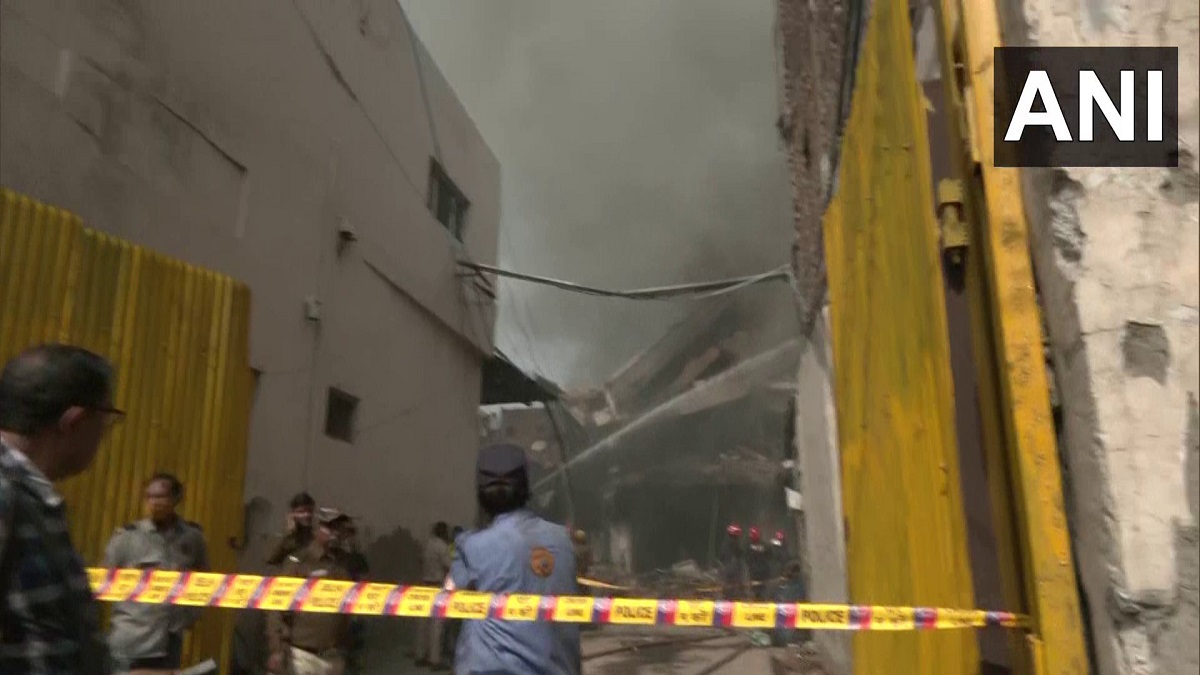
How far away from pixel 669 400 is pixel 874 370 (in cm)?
2503

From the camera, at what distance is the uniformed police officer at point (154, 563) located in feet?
11.9

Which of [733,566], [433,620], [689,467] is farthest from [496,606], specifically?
[689,467]

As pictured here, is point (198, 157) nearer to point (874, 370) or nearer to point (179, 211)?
point (179, 211)

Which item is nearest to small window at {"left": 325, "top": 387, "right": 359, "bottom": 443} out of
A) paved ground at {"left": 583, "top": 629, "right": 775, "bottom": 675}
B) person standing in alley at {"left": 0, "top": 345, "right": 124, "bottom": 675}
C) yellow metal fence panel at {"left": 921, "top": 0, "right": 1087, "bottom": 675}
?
paved ground at {"left": 583, "top": 629, "right": 775, "bottom": 675}

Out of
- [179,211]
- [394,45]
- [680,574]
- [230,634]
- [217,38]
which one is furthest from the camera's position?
[680,574]

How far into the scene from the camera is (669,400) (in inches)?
1097

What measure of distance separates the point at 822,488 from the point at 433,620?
3.81m

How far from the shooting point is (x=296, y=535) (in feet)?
15.3

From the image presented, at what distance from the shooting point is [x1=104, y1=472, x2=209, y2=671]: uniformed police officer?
3.62 m

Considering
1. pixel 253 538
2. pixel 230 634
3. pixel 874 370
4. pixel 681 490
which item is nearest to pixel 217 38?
pixel 253 538

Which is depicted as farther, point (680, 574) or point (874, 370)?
point (680, 574)

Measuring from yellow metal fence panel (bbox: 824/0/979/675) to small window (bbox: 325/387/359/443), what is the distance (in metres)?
5.98

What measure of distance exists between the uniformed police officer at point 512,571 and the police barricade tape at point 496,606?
9 cm

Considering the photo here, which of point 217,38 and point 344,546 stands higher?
point 217,38
